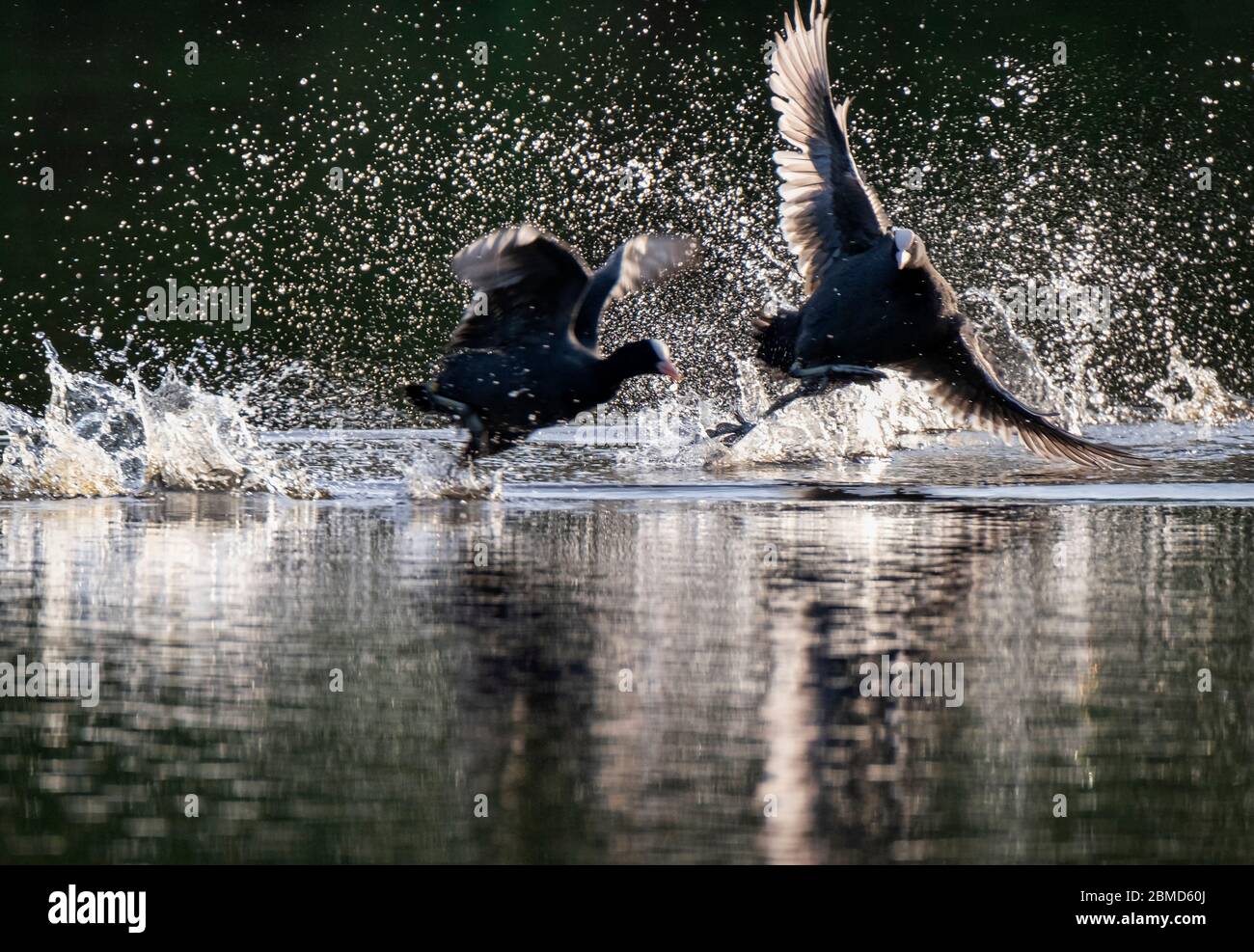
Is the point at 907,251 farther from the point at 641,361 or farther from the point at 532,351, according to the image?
the point at 532,351

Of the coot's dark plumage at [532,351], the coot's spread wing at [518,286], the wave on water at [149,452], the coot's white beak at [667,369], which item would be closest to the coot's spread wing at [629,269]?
the coot's dark plumage at [532,351]

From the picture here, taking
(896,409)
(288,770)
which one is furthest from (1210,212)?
(288,770)

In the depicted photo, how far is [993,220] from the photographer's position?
21234mm

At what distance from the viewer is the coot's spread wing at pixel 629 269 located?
32.1 ft

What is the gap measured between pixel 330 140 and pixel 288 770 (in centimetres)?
2348

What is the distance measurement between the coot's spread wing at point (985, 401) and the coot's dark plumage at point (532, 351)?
5.21 feet

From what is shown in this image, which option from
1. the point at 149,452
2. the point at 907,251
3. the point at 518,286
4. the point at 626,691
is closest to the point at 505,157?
the point at 149,452

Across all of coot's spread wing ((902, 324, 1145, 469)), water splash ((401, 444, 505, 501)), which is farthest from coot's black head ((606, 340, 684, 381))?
coot's spread wing ((902, 324, 1145, 469))

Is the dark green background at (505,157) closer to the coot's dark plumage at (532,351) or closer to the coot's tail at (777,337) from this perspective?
the coot's tail at (777,337)

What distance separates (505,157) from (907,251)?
53.9 feet

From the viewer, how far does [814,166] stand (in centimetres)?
1053

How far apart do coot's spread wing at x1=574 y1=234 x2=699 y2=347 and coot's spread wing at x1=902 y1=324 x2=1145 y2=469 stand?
4.56 ft

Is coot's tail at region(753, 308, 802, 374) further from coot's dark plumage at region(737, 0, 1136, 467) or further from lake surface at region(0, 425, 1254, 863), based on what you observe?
lake surface at region(0, 425, 1254, 863)

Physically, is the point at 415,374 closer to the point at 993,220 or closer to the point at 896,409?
the point at 993,220
